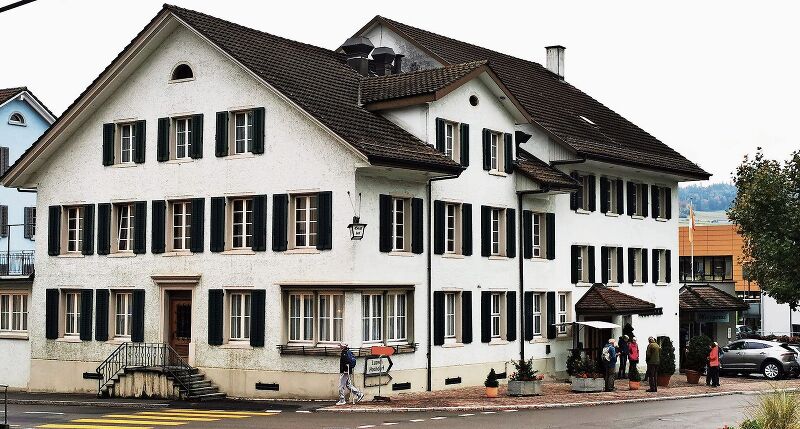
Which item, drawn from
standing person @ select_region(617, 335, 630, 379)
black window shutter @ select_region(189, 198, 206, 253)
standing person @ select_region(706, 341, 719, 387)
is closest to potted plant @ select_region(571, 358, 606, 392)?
standing person @ select_region(617, 335, 630, 379)

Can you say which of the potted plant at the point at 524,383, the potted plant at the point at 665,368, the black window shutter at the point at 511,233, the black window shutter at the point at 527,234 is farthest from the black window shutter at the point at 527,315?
the potted plant at the point at 524,383

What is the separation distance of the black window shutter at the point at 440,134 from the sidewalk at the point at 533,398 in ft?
23.3

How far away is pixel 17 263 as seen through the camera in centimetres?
4819

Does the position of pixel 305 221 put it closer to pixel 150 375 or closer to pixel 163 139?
pixel 163 139

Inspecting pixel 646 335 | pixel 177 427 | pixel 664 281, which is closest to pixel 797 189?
pixel 664 281

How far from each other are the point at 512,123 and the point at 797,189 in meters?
22.0

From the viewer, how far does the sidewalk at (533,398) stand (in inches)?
1172

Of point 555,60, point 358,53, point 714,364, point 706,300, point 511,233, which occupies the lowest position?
point 714,364

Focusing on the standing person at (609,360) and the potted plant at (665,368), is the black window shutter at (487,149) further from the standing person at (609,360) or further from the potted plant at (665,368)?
the potted plant at (665,368)

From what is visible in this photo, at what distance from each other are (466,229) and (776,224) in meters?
24.3

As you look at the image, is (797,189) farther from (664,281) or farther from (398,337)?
(398,337)

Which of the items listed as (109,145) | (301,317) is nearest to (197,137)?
(109,145)

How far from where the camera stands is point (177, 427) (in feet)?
83.7

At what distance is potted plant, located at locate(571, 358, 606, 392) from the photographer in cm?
3525
